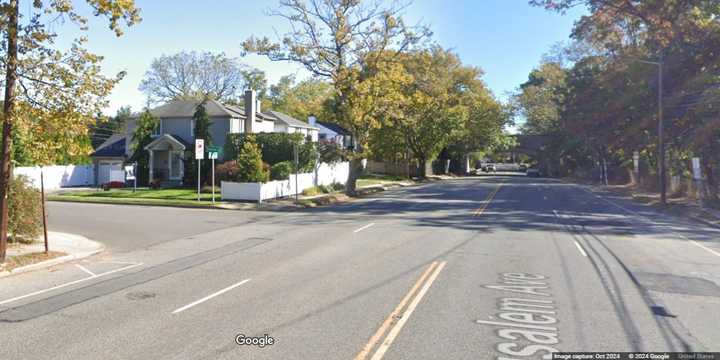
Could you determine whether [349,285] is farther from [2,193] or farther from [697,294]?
[2,193]

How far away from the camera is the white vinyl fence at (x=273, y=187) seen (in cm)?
2889

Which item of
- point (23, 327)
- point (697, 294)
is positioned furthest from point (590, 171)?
point (23, 327)

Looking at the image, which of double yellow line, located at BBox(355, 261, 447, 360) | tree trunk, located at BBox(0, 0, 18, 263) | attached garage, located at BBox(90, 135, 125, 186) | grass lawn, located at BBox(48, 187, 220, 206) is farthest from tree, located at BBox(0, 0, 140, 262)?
attached garage, located at BBox(90, 135, 125, 186)

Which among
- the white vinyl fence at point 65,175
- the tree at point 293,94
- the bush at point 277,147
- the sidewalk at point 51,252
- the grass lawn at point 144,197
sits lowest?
the sidewalk at point 51,252

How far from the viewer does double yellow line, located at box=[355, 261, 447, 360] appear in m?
6.21

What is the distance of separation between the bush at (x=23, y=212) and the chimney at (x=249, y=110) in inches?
1073

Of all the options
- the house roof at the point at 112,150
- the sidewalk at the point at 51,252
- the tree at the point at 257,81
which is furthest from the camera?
the tree at the point at 257,81

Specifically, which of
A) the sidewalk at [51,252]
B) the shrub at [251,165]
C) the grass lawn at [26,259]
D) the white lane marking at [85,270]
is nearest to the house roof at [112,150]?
the shrub at [251,165]

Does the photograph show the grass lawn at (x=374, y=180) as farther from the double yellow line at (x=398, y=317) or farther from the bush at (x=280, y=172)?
the double yellow line at (x=398, y=317)

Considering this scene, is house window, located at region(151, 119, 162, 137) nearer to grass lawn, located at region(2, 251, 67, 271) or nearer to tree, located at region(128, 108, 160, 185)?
tree, located at region(128, 108, 160, 185)

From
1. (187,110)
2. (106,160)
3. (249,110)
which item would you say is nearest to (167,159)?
(187,110)

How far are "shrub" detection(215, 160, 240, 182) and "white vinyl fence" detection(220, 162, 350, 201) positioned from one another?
175cm

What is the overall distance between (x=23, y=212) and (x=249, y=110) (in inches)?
1108

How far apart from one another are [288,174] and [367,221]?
13.2 m
